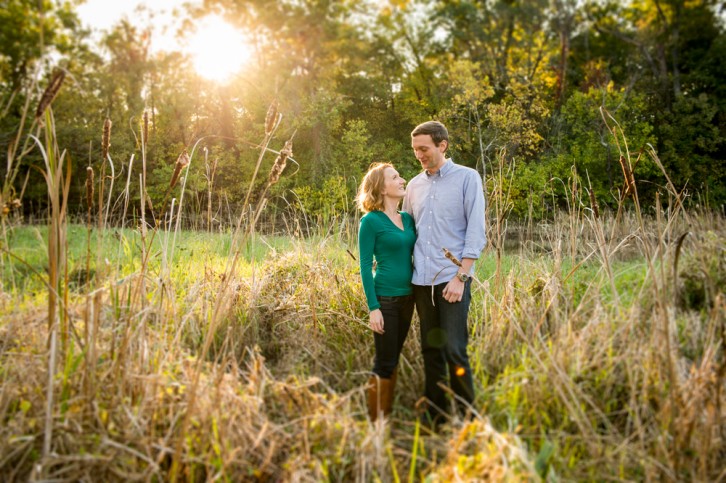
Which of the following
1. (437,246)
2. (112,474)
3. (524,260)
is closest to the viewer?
(112,474)

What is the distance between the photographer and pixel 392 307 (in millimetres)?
2771

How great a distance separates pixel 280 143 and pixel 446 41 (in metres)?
11.2

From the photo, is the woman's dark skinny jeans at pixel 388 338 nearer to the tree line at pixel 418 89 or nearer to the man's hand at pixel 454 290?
the man's hand at pixel 454 290

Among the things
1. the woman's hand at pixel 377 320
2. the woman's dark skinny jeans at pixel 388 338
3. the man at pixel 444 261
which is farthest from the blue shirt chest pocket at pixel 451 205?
the woman's hand at pixel 377 320

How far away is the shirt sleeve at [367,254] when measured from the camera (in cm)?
276

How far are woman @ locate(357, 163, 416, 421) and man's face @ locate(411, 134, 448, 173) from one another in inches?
7.5

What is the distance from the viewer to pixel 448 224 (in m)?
2.73

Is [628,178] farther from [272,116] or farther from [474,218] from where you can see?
[272,116]

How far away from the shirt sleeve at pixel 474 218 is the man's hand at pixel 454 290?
0.16 meters

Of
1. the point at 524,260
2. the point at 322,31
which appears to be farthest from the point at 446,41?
the point at 524,260

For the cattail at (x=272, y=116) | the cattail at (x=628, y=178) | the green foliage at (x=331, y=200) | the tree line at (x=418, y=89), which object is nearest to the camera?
the cattail at (x=272, y=116)

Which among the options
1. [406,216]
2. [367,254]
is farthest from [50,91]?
[406,216]

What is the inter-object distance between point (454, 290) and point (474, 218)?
43cm

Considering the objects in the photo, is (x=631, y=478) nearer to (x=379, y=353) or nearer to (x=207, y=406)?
(x=379, y=353)
